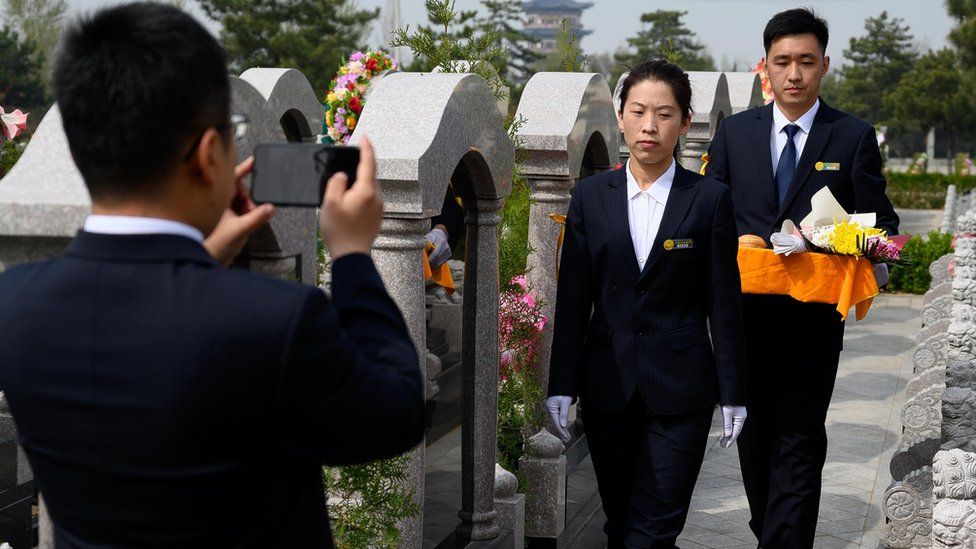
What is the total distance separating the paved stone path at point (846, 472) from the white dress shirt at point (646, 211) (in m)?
2.05

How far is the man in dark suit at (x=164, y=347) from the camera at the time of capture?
5.67 ft

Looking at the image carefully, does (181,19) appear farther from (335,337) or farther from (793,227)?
(793,227)

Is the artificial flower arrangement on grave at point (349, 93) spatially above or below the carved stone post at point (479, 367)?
above

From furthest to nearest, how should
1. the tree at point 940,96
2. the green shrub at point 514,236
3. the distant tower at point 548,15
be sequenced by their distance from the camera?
the distant tower at point 548,15, the tree at point 940,96, the green shrub at point 514,236

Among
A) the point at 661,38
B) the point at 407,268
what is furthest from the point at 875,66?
the point at 407,268

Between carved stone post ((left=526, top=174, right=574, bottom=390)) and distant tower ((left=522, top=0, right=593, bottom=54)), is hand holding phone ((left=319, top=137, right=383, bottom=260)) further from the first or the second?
distant tower ((left=522, top=0, right=593, bottom=54))

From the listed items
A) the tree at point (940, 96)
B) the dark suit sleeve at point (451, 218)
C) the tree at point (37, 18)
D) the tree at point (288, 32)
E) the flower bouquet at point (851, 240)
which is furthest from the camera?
the tree at point (940, 96)

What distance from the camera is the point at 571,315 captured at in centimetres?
428

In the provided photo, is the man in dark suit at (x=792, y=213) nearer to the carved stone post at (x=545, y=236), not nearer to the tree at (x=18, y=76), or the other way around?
the carved stone post at (x=545, y=236)

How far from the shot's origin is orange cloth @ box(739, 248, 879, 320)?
481 cm

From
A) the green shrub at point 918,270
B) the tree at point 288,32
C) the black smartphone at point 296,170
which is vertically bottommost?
the green shrub at point 918,270

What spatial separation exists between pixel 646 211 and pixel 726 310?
0.42 m

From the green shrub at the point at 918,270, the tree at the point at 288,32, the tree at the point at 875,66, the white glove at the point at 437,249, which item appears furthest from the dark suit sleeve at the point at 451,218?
the tree at the point at 875,66

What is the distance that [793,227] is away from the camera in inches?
193
